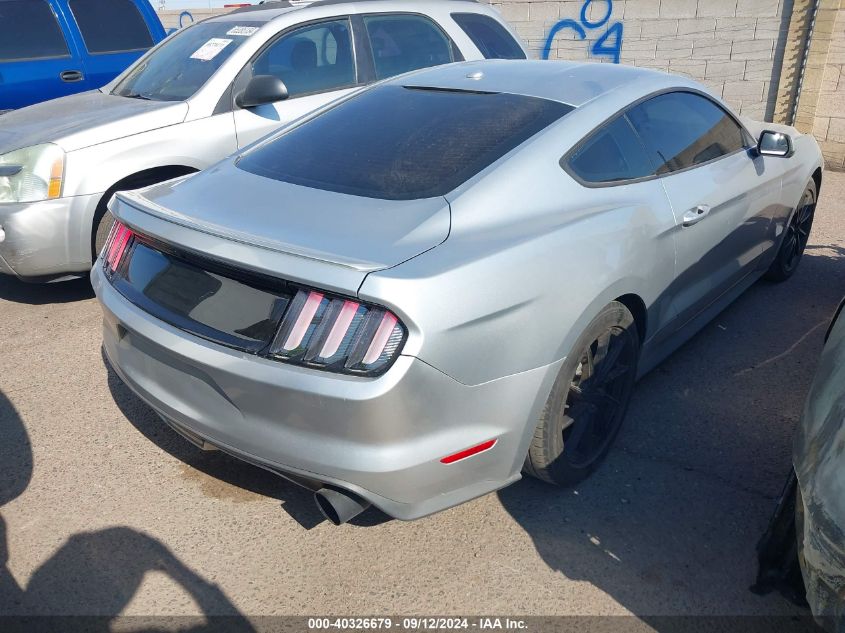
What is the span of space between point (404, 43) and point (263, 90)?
4.64 feet

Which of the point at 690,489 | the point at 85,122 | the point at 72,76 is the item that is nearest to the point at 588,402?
the point at 690,489

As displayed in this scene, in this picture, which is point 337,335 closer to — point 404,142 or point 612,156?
point 404,142

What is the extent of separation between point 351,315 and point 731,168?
2496 mm

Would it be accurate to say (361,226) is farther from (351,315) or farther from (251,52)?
(251,52)

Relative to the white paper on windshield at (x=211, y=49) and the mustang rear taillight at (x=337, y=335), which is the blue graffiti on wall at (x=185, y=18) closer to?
the white paper on windshield at (x=211, y=49)

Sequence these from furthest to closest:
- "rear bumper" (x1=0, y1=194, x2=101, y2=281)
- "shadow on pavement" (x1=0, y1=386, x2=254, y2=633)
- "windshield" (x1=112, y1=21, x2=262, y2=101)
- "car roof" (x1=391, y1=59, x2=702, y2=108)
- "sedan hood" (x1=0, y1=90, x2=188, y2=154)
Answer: "windshield" (x1=112, y1=21, x2=262, y2=101)
"sedan hood" (x1=0, y1=90, x2=188, y2=154)
"rear bumper" (x1=0, y1=194, x2=101, y2=281)
"car roof" (x1=391, y1=59, x2=702, y2=108)
"shadow on pavement" (x1=0, y1=386, x2=254, y2=633)

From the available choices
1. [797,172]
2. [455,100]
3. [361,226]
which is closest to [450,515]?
[361,226]

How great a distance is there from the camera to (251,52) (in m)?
5.05

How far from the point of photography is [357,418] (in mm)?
2205

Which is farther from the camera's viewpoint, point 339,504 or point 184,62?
point 184,62

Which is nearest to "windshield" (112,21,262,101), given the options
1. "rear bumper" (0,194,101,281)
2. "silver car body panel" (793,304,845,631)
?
"rear bumper" (0,194,101,281)

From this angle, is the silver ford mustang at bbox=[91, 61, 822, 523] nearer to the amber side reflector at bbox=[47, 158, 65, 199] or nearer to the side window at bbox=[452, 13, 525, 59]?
the amber side reflector at bbox=[47, 158, 65, 199]

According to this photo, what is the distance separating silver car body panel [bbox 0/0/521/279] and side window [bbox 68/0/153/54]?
6.64 feet

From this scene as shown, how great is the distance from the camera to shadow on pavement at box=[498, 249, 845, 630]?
103 inches
